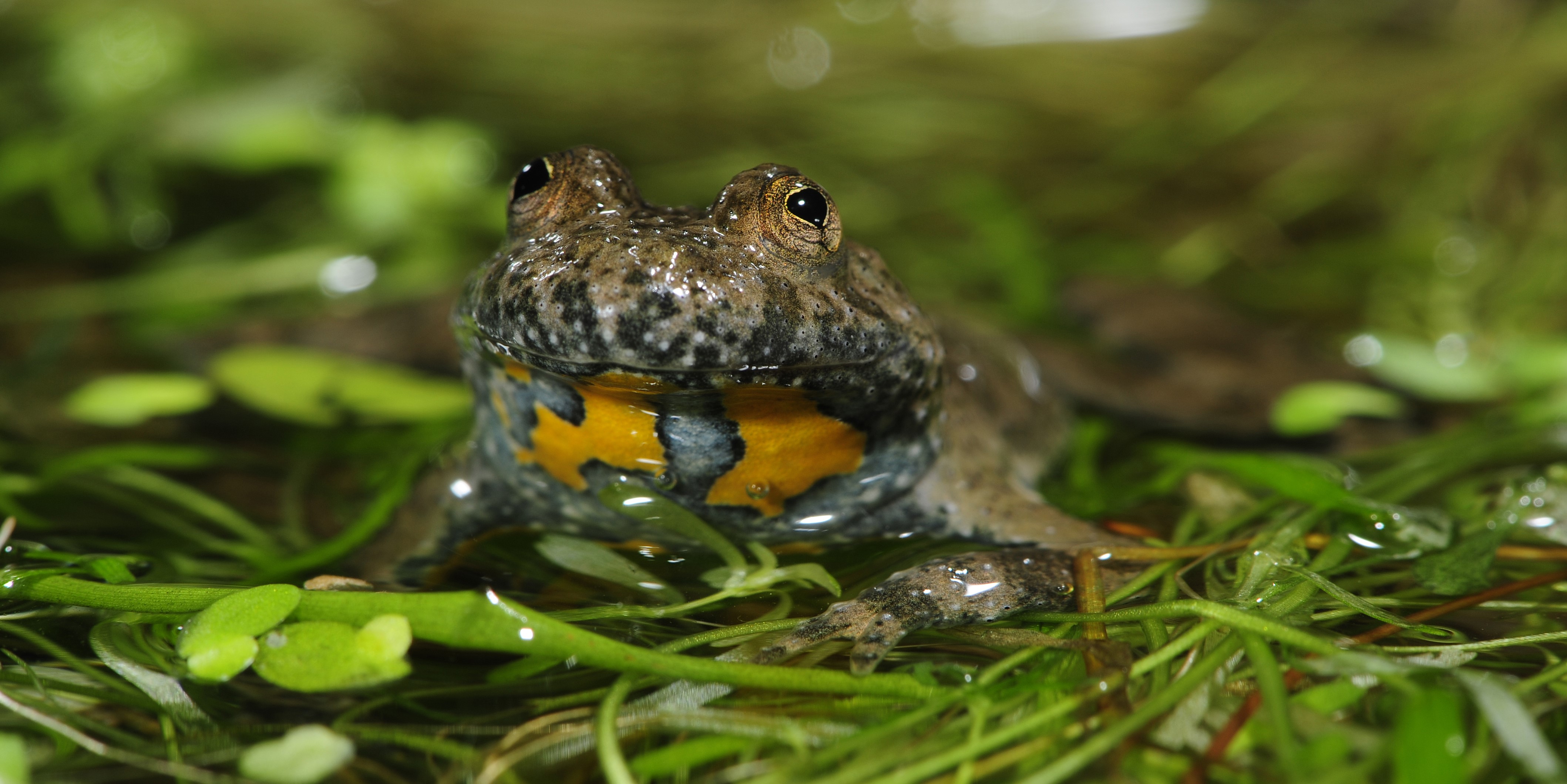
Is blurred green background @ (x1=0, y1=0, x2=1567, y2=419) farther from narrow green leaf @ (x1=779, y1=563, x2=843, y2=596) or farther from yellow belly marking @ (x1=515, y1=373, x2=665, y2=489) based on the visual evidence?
narrow green leaf @ (x1=779, y1=563, x2=843, y2=596)

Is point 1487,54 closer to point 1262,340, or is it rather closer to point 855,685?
point 1262,340

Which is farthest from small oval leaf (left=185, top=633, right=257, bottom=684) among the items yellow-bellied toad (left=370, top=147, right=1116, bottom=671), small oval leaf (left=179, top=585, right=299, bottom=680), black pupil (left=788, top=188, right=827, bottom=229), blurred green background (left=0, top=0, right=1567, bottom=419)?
blurred green background (left=0, top=0, right=1567, bottom=419)

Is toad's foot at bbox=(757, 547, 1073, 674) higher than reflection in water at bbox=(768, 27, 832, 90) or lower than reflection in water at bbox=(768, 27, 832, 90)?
lower

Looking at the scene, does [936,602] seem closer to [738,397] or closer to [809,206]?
[738,397]

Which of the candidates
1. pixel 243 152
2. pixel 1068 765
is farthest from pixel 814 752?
pixel 243 152

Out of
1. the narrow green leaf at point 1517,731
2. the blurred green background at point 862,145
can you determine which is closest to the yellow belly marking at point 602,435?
the blurred green background at point 862,145

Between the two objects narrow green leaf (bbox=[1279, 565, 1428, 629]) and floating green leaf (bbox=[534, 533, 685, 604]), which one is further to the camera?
floating green leaf (bbox=[534, 533, 685, 604])
